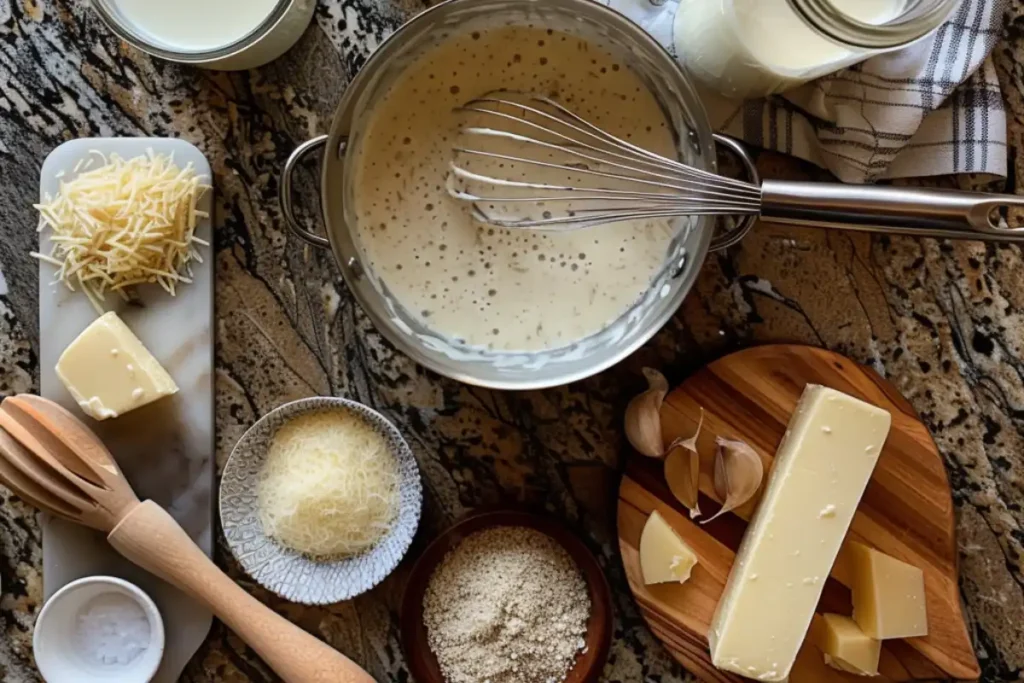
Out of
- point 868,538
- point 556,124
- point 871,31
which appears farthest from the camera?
point 868,538

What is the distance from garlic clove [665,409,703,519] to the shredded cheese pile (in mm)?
555

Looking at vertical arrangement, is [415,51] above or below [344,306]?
above

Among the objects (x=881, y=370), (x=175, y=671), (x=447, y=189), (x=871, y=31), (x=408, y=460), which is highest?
(x=871, y=31)

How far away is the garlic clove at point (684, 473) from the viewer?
0.97m

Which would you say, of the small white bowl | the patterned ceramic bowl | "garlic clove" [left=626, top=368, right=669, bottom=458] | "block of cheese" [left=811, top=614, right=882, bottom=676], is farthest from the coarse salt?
"block of cheese" [left=811, top=614, right=882, bottom=676]

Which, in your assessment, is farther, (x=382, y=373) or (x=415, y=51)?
(x=382, y=373)

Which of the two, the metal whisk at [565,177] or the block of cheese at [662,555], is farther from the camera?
the block of cheese at [662,555]

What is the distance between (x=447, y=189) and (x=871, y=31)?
0.41 m

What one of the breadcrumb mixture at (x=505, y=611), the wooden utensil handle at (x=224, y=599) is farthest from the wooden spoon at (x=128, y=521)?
the breadcrumb mixture at (x=505, y=611)

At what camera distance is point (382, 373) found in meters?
1.02

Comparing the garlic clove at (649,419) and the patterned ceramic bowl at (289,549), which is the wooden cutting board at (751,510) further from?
the patterned ceramic bowl at (289,549)

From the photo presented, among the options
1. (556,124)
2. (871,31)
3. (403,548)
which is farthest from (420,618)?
(871,31)

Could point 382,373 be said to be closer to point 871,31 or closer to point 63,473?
point 63,473

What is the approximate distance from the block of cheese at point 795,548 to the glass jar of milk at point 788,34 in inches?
12.9
